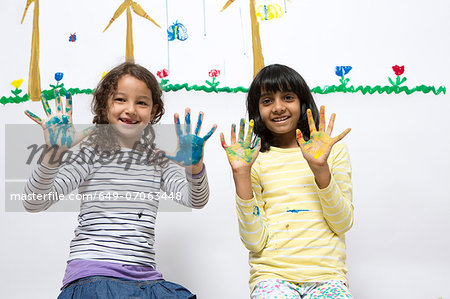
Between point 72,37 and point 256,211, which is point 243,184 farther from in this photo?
point 72,37

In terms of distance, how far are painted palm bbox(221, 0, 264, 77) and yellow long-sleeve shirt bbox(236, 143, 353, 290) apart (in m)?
0.48

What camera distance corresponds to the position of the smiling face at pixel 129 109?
1.17 metres

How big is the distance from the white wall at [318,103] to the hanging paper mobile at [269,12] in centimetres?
3

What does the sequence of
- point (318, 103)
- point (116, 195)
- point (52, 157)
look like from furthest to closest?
point (318, 103), point (116, 195), point (52, 157)

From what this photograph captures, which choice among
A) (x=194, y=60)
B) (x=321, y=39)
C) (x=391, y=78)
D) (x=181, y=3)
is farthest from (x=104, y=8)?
(x=391, y=78)

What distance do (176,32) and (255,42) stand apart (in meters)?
0.27

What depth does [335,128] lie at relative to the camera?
4.90 feet

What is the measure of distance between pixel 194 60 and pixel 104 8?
37 centimetres

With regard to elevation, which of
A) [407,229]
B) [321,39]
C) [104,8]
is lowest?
[407,229]

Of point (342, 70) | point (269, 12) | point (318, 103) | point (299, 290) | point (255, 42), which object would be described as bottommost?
point (299, 290)

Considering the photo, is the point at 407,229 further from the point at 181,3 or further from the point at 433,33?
the point at 181,3

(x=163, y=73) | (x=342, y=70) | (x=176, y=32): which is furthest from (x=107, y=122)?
(x=342, y=70)

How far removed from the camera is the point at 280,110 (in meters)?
1.16

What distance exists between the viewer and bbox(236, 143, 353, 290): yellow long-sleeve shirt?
1033 millimetres
